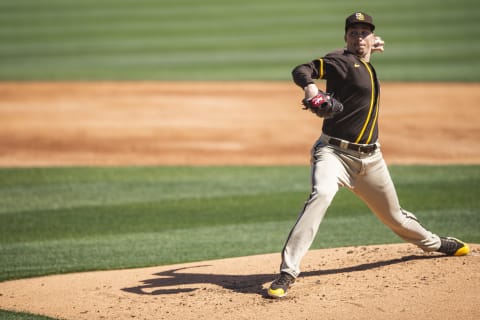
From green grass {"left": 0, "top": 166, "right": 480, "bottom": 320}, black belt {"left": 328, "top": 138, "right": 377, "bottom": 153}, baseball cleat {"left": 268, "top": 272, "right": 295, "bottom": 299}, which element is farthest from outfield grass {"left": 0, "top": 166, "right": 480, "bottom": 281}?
black belt {"left": 328, "top": 138, "right": 377, "bottom": 153}

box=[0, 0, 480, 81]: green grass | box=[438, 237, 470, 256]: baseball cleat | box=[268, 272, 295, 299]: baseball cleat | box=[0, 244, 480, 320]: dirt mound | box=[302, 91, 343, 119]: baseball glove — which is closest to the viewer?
box=[302, 91, 343, 119]: baseball glove

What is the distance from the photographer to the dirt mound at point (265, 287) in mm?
5109

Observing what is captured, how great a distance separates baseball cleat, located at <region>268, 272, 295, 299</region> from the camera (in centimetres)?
529

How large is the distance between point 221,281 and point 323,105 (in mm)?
1823

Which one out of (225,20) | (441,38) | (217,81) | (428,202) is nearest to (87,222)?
(428,202)

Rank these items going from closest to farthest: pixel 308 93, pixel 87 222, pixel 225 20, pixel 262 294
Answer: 1. pixel 308 93
2. pixel 262 294
3. pixel 87 222
4. pixel 225 20

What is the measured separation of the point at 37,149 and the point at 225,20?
15488 mm

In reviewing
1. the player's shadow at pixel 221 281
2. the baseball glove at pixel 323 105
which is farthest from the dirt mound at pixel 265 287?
the baseball glove at pixel 323 105

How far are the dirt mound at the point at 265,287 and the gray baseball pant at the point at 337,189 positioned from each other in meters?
0.31

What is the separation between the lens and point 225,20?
26922 millimetres

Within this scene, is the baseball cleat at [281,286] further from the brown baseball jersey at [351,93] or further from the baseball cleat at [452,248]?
the baseball cleat at [452,248]

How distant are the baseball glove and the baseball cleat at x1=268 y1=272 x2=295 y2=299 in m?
1.18

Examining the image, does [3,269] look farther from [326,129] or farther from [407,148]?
[407,148]

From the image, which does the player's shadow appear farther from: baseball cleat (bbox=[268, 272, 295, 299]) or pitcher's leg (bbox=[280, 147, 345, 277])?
pitcher's leg (bbox=[280, 147, 345, 277])
